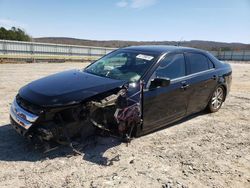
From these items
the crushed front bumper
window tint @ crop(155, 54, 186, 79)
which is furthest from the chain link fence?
window tint @ crop(155, 54, 186, 79)

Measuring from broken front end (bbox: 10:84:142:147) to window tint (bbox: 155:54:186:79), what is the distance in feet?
2.32

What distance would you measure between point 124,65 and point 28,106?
1983mm

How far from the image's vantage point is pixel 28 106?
146 inches

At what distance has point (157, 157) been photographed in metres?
3.91

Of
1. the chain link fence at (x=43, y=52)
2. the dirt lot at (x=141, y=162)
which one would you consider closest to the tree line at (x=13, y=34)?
the chain link fence at (x=43, y=52)

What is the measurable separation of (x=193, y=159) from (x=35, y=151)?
8.01ft

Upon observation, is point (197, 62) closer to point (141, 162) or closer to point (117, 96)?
point (117, 96)

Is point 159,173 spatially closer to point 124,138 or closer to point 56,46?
point 124,138

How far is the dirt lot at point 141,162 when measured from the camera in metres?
3.21

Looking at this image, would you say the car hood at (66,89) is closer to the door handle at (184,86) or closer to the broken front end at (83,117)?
the broken front end at (83,117)

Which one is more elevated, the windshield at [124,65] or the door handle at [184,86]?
the windshield at [124,65]

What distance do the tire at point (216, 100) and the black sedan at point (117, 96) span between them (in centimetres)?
62

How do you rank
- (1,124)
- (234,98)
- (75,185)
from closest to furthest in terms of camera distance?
1. (75,185)
2. (1,124)
3. (234,98)

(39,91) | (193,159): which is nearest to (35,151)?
(39,91)
